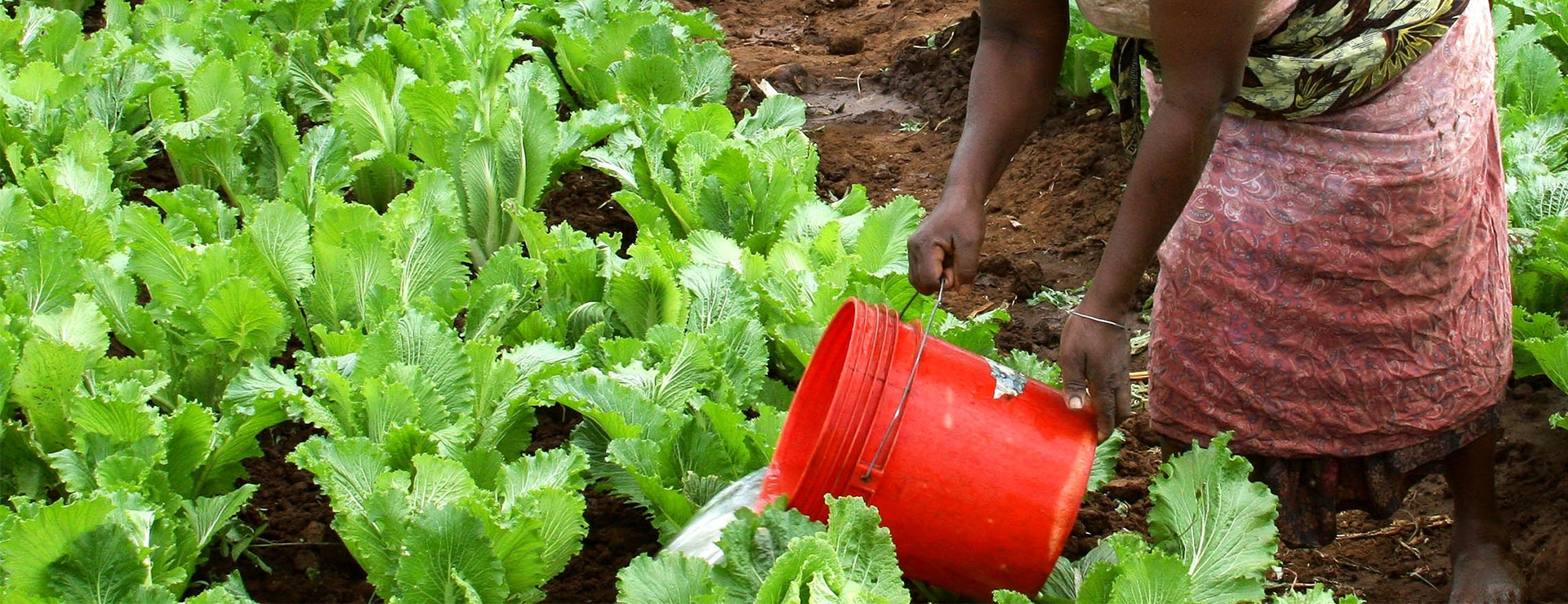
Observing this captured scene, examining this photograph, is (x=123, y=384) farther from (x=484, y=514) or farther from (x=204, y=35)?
(x=204, y=35)

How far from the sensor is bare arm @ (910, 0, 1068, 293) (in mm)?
2193

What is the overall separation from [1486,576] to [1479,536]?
65 millimetres

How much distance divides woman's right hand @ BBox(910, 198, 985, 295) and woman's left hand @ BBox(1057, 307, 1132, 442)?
249 mm

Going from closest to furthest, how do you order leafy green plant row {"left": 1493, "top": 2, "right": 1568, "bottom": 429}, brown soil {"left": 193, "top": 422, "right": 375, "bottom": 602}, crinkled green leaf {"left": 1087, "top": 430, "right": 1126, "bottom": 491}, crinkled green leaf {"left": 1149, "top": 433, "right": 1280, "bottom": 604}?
crinkled green leaf {"left": 1149, "top": 433, "right": 1280, "bottom": 604} < crinkled green leaf {"left": 1087, "top": 430, "right": 1126, "bottom": 491} < brown soil {"left": 193, "top": 422, "right": 375, "bottom": 602} < leafy green plant row {"left": 1493, "top": 2, "right": 1568, "bottom": 429}

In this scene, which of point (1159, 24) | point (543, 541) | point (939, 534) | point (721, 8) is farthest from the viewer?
point (721, 8)

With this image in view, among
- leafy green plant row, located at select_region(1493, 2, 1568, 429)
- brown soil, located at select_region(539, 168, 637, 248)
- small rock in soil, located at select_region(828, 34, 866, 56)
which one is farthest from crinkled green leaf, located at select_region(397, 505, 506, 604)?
small rock in soil, located at select_region(828, 34, 866, 56)

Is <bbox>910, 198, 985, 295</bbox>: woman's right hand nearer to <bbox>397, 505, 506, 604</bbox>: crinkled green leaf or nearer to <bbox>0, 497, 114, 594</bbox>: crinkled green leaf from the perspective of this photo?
<bbox>397, 505, 506, 604</bbox>: crinkled green leaf

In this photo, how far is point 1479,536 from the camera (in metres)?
2.44

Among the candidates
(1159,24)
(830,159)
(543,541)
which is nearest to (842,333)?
(543,541)

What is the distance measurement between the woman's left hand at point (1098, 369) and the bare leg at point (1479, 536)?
30.6 inches

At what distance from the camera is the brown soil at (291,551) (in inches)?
99.6

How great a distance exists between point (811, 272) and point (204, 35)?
7.64 feet

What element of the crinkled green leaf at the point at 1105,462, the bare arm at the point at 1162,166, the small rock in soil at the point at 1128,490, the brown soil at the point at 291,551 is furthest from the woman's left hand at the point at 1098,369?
the brown soil at the point at 291,551

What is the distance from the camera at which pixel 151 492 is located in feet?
7.54
